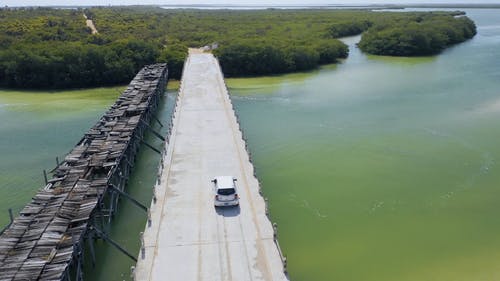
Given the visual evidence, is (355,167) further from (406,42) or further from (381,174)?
(406,42)

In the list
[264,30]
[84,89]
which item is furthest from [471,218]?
[264,30]

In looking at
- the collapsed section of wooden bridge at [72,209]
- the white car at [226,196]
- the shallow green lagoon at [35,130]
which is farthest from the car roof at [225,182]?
the shallow green lagoon at [35,130]

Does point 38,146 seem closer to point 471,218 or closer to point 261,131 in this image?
point 261,131

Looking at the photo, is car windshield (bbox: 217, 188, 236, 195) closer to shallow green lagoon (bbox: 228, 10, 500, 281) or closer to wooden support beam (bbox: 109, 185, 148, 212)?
shallow green lagoon (bbox: 228, 10, 500, 281)

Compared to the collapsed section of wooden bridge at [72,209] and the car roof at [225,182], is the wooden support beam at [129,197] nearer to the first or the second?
the collapsed section of wooden bridge at [72,209]

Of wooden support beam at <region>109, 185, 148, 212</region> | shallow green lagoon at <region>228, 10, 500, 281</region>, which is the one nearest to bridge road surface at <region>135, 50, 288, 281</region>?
wooden support beam at <region>109, 185, 148, 212</region>

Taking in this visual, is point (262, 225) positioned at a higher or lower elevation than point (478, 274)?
higher
